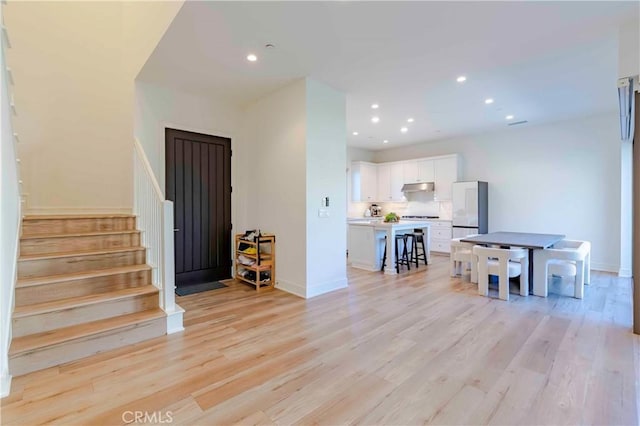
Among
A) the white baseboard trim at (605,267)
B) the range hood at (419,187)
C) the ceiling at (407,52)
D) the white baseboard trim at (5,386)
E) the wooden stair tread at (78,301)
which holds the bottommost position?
the white baseboard trim at (5,386)

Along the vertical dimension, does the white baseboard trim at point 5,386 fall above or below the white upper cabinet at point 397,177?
below

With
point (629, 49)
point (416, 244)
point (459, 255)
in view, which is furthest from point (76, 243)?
point (629, 49)

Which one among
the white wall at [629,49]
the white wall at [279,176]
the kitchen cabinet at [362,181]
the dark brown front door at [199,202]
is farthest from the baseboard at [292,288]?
the kitchen cabinet at [362,181]

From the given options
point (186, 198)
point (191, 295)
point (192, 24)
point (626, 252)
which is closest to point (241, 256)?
point (191, 295)

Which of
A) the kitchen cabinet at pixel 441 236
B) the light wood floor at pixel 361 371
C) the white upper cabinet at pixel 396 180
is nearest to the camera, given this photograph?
the light wood floor at pixel 361 371

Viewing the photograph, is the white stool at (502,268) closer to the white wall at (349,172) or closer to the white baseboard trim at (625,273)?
the white baseboard trim at (625,273)

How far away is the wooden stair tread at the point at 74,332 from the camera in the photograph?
2264mm

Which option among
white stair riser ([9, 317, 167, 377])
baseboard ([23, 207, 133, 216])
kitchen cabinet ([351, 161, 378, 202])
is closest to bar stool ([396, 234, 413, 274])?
kitchen cabinet ([351, 161, 378, 202])

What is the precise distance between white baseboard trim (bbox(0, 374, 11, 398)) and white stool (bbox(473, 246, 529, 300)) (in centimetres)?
487

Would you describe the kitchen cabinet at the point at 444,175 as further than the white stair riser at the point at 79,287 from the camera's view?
Yes

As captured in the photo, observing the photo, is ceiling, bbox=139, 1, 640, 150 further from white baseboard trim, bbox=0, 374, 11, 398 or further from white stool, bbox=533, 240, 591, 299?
white baseboard trim, bbox=0, 374, 11, 398

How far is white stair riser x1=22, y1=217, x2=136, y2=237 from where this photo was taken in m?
3.32

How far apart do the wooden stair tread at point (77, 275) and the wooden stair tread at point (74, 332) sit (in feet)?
1.52

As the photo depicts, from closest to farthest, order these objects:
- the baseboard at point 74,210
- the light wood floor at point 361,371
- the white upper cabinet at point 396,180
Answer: the light wood floor at point 361,371
the baseboard at point 74,210
the white upper cabinet at point 396,180
